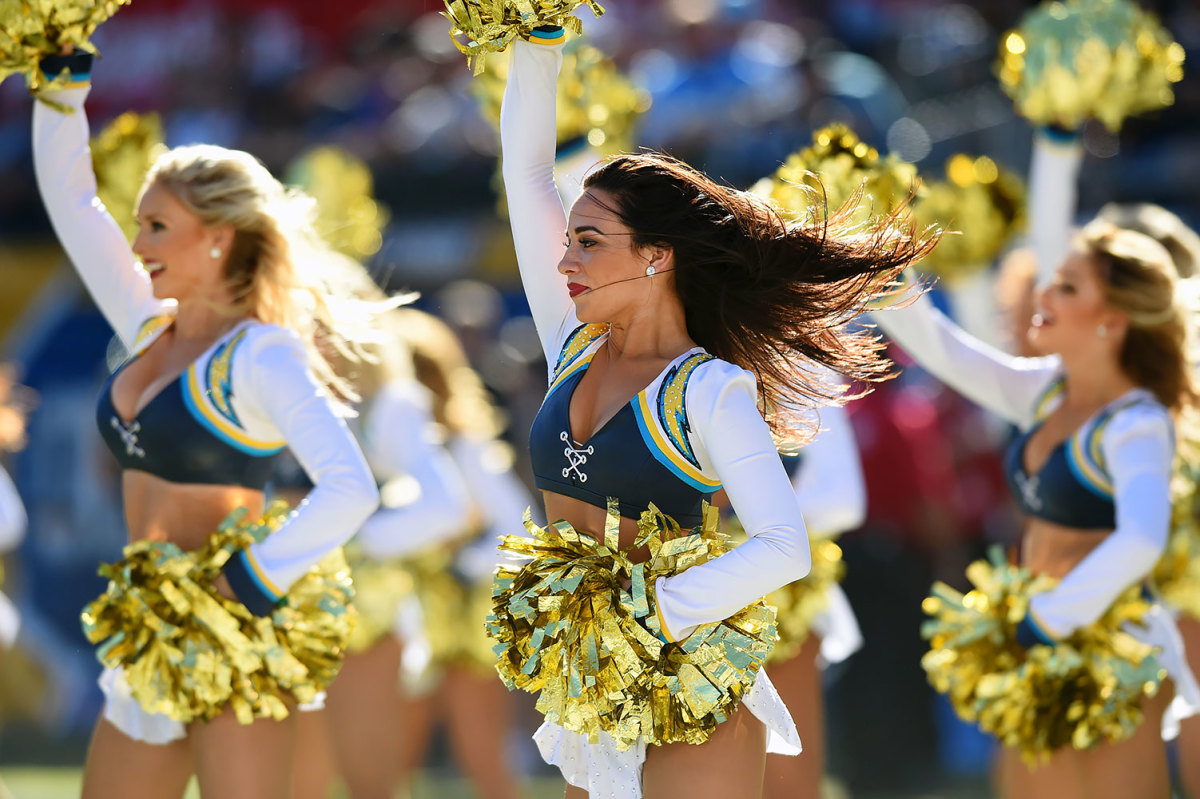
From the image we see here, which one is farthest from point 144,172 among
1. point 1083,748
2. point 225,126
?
point 225,126

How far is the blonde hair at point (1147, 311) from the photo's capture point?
4.36 metres

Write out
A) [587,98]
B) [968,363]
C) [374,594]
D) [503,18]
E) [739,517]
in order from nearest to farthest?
1. [739,517]
2. [503,18]
3. [587,98]
4. [968,363]
5. [374,594]

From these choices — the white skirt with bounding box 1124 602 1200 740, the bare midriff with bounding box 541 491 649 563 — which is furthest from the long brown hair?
the white skirt with bounding box 1124 602 1200 740

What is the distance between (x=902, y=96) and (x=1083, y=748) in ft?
22.2

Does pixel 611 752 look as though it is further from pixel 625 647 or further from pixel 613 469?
pixel 613 469

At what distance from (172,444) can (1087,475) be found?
2.43 meters

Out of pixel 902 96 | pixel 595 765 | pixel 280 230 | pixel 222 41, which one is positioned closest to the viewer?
pixel 595 765

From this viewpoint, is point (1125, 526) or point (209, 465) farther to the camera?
point (1125, 526)

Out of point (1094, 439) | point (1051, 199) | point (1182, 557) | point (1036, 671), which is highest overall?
point (1051, 199)

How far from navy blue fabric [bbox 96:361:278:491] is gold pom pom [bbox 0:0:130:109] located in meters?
0.88

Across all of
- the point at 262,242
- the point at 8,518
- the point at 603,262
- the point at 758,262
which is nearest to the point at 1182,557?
the point at 758,262

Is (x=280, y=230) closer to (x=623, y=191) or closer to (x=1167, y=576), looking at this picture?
(x=623, y=191)

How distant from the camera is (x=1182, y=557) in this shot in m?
5.05

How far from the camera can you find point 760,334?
3197mm
